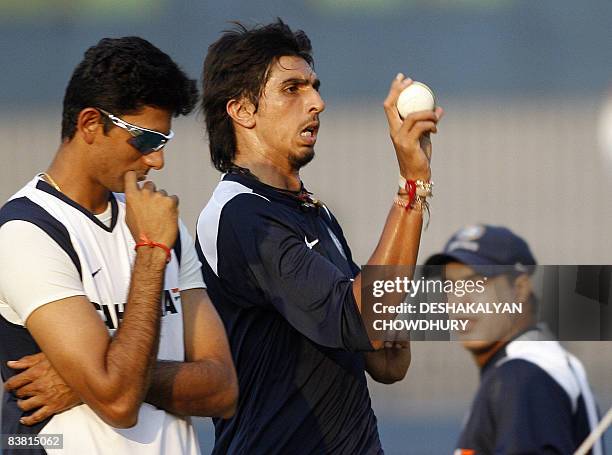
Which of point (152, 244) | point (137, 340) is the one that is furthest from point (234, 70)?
point (137, 340)

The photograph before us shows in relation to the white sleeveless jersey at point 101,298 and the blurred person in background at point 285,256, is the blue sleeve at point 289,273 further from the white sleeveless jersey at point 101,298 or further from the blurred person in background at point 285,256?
the white sleeveless jersey at point 101,298

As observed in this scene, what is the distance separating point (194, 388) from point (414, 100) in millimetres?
1041

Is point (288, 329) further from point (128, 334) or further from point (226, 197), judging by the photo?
point (128, 334)

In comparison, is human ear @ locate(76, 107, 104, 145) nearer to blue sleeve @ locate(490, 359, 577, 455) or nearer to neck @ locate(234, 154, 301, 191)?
neck @ locate(234, 154, 301, 191)

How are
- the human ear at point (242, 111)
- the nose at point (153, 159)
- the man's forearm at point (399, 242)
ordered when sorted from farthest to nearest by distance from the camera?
the human ear at point (242, 111)
the man's forearm at point (399, 242)
the nose at point (153, 159)

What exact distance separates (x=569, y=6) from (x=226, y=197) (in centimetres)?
760

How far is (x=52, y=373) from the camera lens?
274cm

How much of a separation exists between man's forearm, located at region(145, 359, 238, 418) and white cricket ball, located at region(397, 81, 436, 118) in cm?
90

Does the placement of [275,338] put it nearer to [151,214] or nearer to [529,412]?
[151,214]

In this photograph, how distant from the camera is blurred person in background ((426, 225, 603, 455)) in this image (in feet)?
9.31

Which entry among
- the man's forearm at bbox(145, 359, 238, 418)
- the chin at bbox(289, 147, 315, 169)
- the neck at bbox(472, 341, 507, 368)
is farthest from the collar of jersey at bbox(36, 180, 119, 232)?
the neck at bbox(472, 341, 507, 368)

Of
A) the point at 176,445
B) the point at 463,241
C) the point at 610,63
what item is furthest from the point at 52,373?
the point at 610,63

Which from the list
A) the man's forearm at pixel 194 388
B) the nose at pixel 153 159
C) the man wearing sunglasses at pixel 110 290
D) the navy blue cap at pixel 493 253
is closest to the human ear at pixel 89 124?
the man wearing sunglasses at pixel 110 290

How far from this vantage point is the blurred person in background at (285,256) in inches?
128
